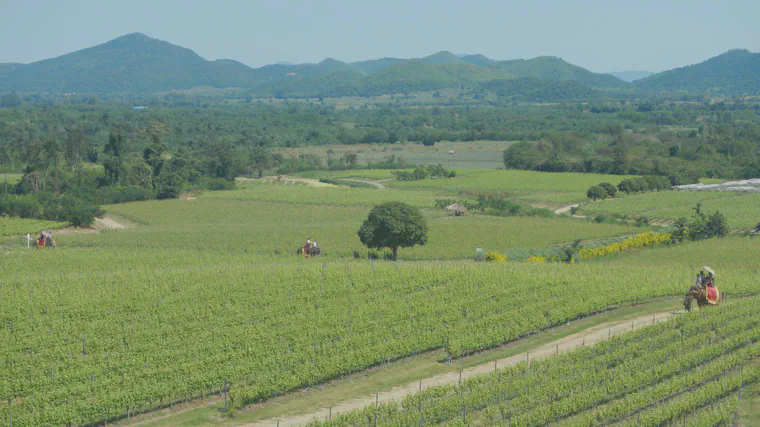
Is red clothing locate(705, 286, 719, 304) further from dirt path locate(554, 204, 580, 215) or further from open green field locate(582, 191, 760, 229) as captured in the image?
dirt path locate(554, 204, 580, 215)

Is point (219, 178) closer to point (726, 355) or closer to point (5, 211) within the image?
point (5, 211)

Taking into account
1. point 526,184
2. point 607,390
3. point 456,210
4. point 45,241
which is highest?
point 607,390

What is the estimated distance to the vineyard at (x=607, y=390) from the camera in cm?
2173

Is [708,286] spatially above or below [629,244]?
above

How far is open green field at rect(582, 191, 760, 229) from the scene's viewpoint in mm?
74562

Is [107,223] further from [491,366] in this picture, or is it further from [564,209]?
[491,366]

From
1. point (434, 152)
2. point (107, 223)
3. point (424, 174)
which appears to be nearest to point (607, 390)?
point (107, 223)

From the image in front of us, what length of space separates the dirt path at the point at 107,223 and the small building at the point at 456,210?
2984 centimetres

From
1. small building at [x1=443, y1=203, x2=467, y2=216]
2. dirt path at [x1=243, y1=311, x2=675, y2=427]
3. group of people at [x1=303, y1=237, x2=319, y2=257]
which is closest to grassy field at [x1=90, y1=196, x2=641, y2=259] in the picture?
small building at [x1=443, y1=203, x2=467, y2=216]

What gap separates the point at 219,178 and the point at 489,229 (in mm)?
53672

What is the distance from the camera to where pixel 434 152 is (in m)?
162

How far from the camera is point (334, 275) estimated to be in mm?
38469

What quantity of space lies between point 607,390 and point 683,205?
64.2 meters

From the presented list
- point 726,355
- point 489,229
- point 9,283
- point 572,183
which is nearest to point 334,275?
point 9,283
